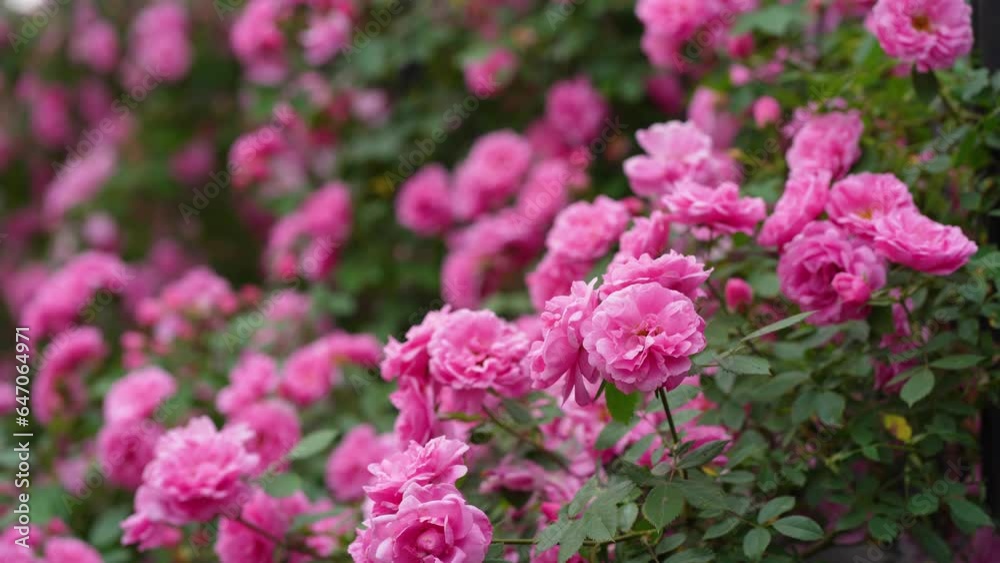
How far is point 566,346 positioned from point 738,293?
0.51 metres

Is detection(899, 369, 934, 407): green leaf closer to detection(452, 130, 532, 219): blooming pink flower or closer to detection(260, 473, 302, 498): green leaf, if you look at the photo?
detection(260, 473, 302, 498): green leaf

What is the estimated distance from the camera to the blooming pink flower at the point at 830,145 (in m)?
1.55

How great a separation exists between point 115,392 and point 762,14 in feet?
5.33

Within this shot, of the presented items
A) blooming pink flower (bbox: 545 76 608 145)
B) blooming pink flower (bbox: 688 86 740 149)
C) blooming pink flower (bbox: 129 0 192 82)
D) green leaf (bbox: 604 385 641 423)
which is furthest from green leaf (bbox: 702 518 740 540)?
blooming pink flower (bbox: 129 0 192 82)

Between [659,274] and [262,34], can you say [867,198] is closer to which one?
[659,274]

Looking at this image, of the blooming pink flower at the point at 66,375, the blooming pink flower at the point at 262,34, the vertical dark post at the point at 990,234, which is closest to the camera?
the vertical dark post at the point at 990,234

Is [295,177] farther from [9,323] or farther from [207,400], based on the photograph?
[9,323]

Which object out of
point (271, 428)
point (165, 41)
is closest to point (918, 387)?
point (271, 428)

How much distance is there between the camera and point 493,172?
102 inches

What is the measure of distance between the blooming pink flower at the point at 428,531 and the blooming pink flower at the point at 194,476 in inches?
17.8

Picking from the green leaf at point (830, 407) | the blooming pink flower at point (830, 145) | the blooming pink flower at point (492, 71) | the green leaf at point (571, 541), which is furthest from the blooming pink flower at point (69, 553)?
the blooming pink flower at point (492, 71)

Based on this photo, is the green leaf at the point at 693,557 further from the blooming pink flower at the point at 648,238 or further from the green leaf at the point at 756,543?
the blooming pink flower at the point at 648,238

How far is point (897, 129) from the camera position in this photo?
5.69 ft

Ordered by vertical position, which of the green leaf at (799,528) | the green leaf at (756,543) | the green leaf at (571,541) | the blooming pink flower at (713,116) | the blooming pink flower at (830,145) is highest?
the blooming pink flower at (830,145)
